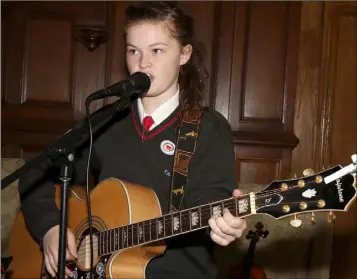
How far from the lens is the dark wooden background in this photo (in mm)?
2869

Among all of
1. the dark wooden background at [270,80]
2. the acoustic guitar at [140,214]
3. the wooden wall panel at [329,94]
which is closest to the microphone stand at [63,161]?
the acoustic guitar at [140,214]

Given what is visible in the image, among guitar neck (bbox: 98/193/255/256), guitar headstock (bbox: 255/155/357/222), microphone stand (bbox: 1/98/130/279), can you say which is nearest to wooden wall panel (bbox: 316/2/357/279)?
guitar neck (bbox: 98/193/255/256)

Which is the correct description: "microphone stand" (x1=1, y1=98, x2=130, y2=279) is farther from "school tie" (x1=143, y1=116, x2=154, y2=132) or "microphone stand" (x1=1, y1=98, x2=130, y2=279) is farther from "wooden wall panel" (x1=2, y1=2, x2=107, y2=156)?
"wooden wall panel" (x1=2, y1=2, x2=107, y2=156)

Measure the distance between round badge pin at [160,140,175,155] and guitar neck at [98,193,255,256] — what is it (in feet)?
0.81

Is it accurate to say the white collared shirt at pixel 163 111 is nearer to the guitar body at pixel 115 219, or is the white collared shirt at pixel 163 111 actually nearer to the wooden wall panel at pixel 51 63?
the guitar body at pixel 115 219

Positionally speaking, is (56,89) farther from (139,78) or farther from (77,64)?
(139,78)

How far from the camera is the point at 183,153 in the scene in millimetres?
1661

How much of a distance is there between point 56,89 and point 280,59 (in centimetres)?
103

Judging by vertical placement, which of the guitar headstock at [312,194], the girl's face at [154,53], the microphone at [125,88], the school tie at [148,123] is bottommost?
the guitar headstock at [312,194]

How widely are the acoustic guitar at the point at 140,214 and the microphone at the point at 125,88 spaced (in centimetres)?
29

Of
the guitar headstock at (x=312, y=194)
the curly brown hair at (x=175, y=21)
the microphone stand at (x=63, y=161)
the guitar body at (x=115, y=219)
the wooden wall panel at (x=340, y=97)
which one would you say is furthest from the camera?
the wooden wall panel at (x=340, y=97)

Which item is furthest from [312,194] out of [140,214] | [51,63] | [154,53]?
[51,63]

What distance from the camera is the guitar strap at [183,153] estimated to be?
164 cm

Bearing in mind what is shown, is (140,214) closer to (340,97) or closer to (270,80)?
(270,80)
